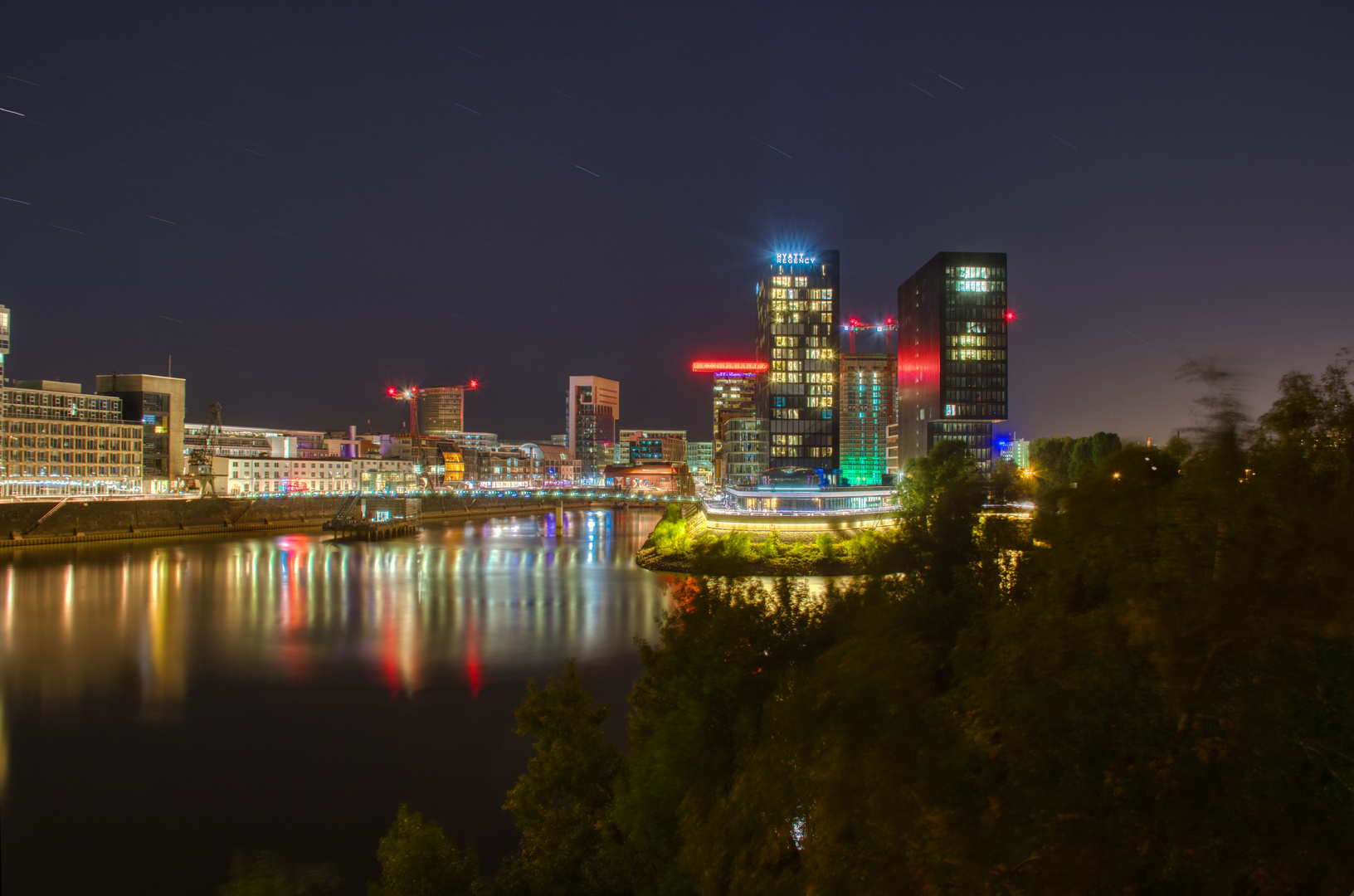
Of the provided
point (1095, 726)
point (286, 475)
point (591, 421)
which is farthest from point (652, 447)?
point (1095, 726)

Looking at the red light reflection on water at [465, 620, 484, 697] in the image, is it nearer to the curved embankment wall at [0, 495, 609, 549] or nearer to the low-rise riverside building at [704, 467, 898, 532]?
the low-rise riverside building at [704, 467, 898, 532]

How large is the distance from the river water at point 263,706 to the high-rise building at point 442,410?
106 metres

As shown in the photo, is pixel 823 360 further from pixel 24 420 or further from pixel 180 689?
pixel 24 420

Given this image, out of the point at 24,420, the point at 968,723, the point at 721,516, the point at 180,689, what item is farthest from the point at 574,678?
the point at 24,420

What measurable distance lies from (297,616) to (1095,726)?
68.5 feet

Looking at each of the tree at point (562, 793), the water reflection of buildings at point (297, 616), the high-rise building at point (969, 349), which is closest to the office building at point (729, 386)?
the high-rise building at point (969, 349)

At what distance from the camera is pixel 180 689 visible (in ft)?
44.8

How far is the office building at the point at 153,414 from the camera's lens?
187ft

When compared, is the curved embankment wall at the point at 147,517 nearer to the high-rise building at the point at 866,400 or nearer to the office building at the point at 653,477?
the office building at the point at 653,477

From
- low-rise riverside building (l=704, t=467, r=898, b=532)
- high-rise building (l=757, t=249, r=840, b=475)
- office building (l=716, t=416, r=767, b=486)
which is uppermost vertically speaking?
high-rise building (l=757, t=249, r=840, b=475)

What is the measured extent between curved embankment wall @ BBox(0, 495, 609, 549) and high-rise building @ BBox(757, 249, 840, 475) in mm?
30815

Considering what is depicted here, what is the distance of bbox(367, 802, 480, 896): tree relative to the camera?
5910mm

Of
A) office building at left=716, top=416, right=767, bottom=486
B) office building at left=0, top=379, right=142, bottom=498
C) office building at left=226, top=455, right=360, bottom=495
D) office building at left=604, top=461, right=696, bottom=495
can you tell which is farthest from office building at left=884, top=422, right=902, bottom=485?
office building at left=0, top=379, right=142, bottom=498

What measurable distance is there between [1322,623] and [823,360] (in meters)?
47.6
